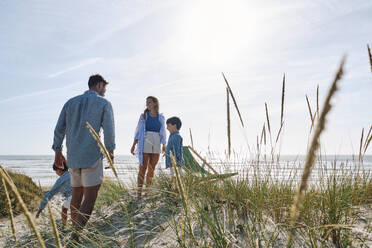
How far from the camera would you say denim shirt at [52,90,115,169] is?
119 inches

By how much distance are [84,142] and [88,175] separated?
0.38 metres

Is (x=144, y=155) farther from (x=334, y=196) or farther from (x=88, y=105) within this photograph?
(x=334, y=196)

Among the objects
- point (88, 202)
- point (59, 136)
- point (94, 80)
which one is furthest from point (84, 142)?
point (94, 80)

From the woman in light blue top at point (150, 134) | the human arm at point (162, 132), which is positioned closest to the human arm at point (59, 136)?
the woman in light blue top at point (150, 134)

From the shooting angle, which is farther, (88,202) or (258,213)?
(88,202)

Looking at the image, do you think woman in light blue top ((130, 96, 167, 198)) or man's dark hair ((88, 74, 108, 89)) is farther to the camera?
woman in light blue top ((130, 96, 167, 198))

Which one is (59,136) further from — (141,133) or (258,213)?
(258,213)

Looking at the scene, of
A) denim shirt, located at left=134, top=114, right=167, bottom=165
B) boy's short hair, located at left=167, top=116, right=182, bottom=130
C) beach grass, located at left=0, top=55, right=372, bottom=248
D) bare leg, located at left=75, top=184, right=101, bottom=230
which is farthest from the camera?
boy's short hair, located at left=167, top=116, right=182, bottom=130

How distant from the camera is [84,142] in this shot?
3037 millimetres

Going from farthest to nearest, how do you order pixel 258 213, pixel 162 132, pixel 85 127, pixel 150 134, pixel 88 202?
pixel 162 132
pixel 150 134
pixel 85 127
pixel 88 202
pixel 258 213

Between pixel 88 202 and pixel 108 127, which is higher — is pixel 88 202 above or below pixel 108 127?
below

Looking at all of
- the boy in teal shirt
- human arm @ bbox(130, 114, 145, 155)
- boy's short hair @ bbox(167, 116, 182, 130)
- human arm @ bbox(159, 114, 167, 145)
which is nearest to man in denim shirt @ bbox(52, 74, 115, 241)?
human arm @ bbox(130, 114, 145, 155)

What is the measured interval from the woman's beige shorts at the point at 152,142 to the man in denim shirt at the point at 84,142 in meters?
1.89

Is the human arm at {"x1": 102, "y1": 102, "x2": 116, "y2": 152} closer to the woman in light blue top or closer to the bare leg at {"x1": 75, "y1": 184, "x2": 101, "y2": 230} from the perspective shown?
the bare leg at {"x1": 75, "y1": 184, "x2": 101, "y2": 230}
